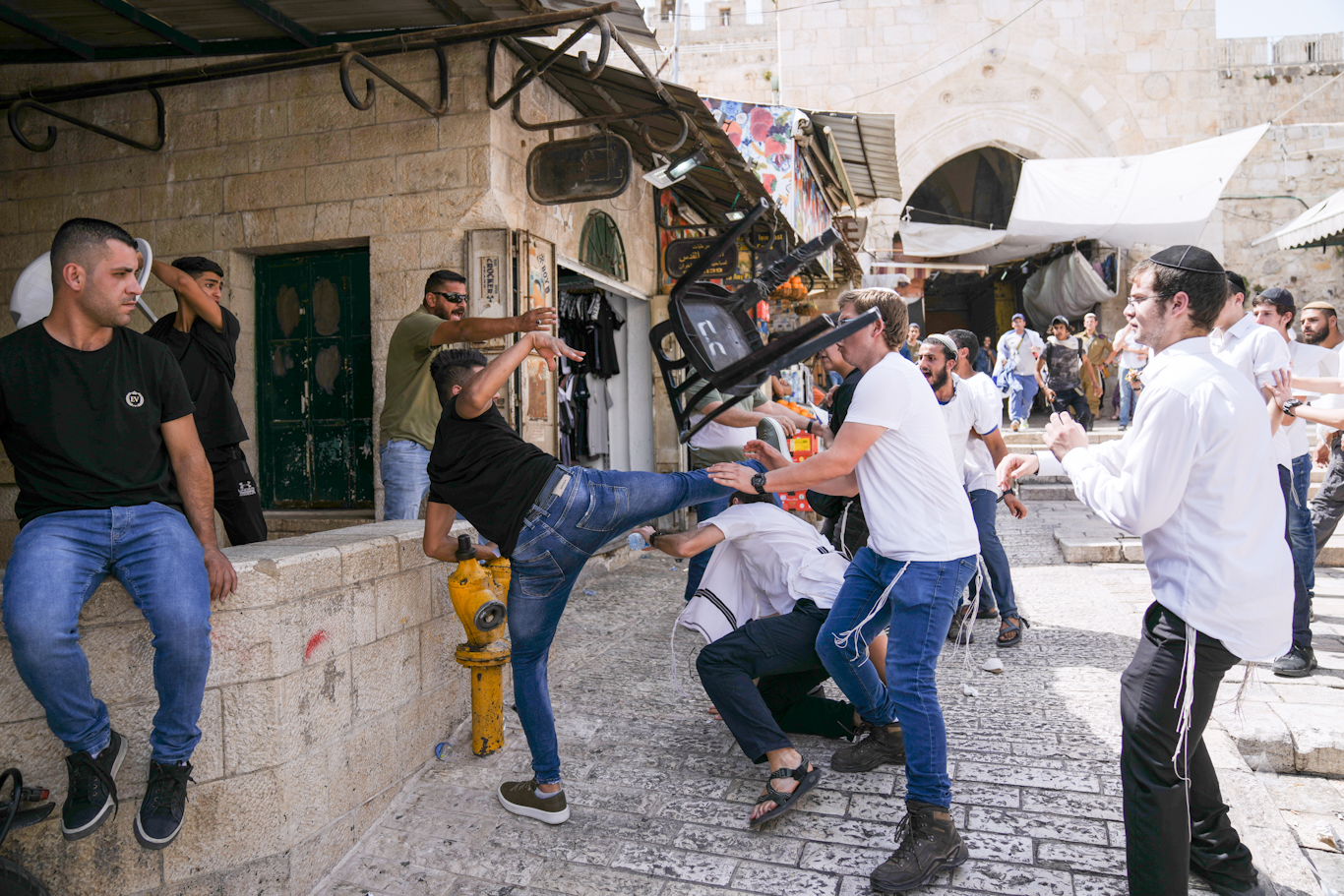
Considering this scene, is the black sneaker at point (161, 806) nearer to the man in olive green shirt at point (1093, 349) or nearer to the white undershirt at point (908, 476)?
the white undershirt at point (908, 476)

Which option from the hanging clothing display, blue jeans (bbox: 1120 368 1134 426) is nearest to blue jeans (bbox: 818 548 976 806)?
the hanging clothing display

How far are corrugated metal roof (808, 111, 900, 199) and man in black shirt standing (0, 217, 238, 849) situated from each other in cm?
766

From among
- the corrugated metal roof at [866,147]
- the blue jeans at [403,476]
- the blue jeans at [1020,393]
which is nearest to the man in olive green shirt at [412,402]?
the blue jeans at [403,476]

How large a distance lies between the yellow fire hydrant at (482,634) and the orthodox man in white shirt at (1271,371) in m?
3.57

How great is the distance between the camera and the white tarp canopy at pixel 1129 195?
47.8ft

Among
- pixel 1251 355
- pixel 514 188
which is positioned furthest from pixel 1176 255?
pixel 514 188

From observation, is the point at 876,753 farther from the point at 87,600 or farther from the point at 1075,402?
the point at 1075,402

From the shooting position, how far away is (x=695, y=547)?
3.26 m

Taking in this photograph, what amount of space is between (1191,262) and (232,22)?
5451 mm

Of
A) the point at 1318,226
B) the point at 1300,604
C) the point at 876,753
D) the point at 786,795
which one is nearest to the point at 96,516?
the point at 786,795

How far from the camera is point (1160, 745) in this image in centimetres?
221

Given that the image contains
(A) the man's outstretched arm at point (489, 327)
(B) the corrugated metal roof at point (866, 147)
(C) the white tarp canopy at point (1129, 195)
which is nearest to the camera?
(A) the man's outstretched arm at point (489, 327)

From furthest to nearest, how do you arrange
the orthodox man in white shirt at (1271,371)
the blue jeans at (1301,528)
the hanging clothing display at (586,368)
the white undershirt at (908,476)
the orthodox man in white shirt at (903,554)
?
1. the hanging clothing display at (586,368)
2. the blue jeans at (1301,528)
3. the orthodox man in white shirt at (1271,371)
4. the white undershirt at (908,476)
5. the orthodox man in white shirt at (903,554)

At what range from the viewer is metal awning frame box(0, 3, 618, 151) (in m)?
4.57
